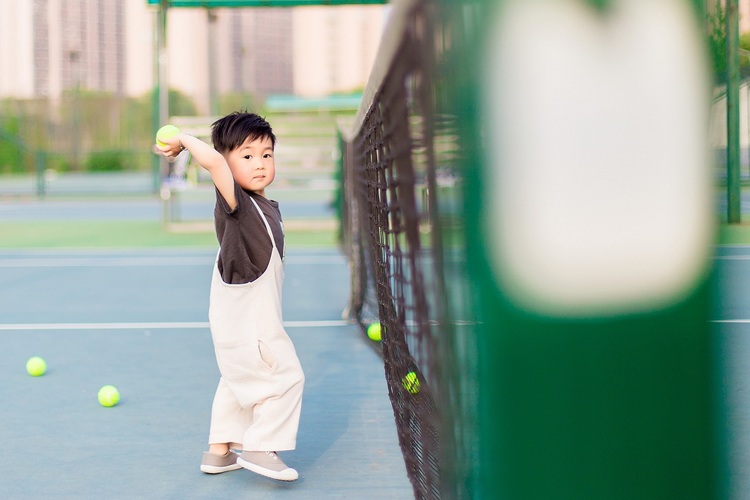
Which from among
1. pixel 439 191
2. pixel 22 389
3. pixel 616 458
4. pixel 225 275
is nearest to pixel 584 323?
pixel 616 458

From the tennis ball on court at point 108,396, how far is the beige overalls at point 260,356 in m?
1.30

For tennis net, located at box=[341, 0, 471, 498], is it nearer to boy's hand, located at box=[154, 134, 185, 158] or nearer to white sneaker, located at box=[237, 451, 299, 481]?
white sneaker, located at box=[237, 451, 299, 481]

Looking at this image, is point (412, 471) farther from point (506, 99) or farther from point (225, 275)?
point (506, 99)

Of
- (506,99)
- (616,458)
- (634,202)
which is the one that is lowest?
(616,458)

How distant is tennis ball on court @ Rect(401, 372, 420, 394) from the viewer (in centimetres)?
281

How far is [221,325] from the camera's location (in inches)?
132

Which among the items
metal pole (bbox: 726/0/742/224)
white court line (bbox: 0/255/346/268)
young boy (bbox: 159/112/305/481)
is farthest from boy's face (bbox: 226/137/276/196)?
metal pole (bbox: 726/0/742/224)

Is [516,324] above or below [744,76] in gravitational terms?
below

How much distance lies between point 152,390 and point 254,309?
172cm

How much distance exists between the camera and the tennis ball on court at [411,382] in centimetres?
281

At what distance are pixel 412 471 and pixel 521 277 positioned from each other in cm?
173

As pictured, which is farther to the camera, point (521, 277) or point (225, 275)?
point (225, 275)

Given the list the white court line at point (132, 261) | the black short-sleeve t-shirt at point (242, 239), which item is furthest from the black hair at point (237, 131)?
the white court line at point (132, 261)

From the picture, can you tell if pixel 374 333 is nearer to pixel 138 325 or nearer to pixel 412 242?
pixel 138 325
